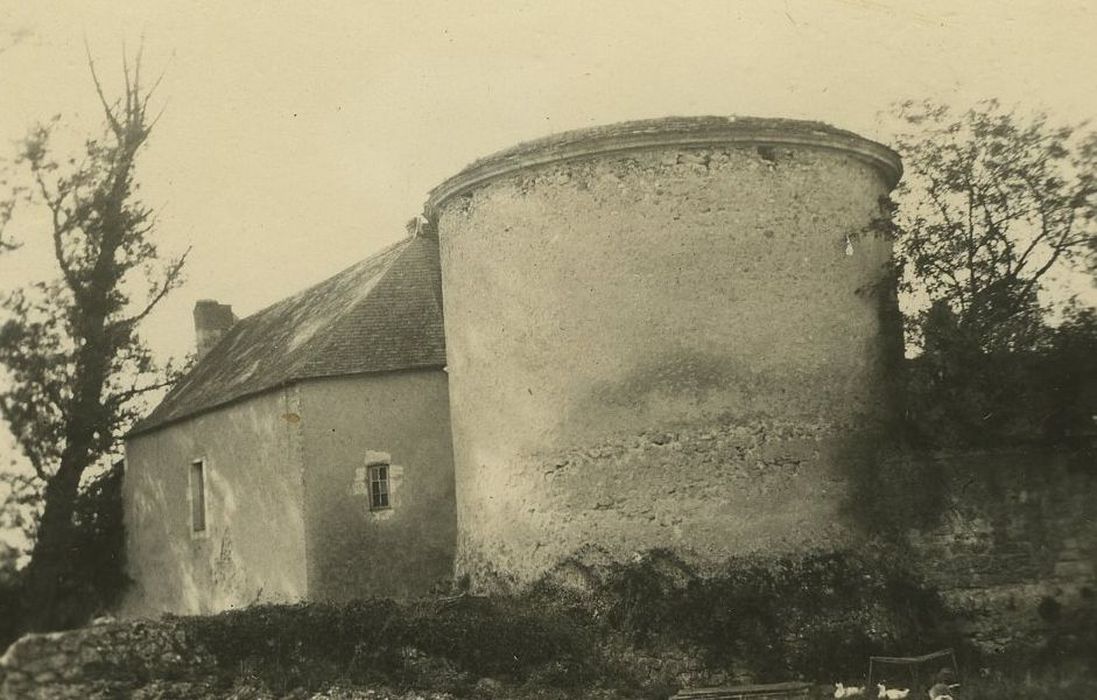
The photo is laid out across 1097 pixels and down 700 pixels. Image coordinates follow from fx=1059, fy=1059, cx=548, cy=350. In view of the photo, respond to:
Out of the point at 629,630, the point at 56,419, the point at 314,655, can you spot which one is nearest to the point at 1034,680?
the point at 629,630

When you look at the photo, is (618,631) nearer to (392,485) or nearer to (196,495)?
(392,485)

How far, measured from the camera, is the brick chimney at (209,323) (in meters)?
27.7

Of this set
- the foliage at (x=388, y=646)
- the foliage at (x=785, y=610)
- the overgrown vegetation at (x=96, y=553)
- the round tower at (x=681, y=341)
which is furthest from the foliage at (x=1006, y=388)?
the overgrown vegetation at (x=96, y=553)

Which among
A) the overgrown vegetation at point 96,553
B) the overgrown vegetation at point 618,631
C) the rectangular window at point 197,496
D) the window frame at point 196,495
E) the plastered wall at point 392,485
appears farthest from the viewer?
the overgrown vegetation at point 96,553

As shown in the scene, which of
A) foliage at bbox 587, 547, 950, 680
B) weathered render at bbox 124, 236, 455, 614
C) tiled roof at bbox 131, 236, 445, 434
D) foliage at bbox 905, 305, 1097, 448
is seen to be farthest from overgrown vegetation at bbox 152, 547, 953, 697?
tiled roof at bbox 131, 236, 445, 434

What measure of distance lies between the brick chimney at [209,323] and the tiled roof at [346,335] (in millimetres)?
3126

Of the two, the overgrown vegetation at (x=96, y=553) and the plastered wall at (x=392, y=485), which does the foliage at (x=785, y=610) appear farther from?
the overgrown vegetation at (x=96, y=553)

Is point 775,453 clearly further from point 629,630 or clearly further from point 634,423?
point 629,630

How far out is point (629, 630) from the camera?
13109 millimetres

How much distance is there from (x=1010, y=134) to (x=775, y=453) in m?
5.75

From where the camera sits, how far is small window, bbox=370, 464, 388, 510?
17453 mm

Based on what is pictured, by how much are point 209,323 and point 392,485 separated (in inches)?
499

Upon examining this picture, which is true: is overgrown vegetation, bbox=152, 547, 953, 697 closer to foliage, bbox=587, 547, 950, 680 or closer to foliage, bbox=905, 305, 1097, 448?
foliage, bbox=587, 547, 950, 680

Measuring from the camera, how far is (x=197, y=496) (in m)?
21.3
